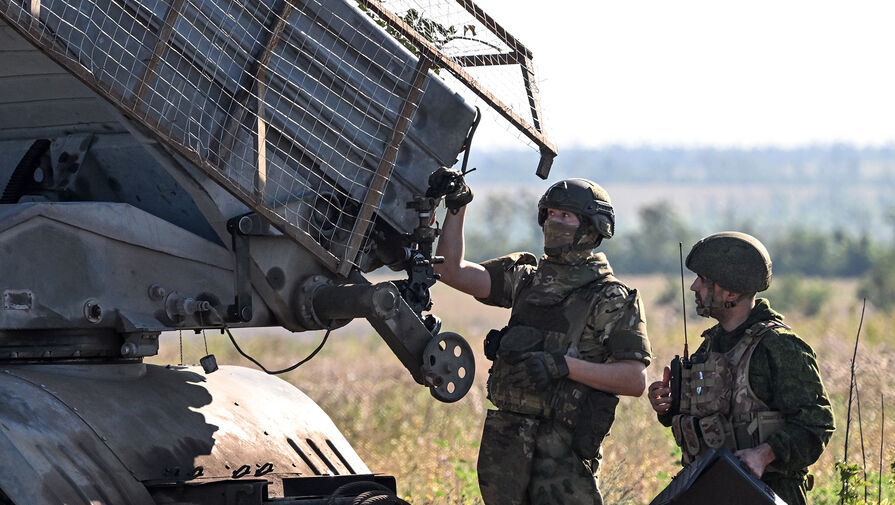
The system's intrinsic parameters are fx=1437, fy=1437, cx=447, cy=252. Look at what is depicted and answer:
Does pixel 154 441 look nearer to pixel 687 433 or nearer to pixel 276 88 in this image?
pixel 276 88

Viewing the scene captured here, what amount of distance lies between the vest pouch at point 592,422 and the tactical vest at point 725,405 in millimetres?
311

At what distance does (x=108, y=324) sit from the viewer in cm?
554

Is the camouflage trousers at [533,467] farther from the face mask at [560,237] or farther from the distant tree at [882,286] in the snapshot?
the distant tree at [882,286]

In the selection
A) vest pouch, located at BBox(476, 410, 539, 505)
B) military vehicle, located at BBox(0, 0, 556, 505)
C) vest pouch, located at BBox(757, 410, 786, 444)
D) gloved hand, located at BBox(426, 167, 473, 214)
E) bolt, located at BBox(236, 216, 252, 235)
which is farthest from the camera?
vest pouch, located at BBox(476, 410, 539, 505)

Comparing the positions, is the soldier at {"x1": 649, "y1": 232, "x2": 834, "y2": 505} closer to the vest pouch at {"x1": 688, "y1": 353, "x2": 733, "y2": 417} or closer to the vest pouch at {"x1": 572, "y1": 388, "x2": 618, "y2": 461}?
the vest pouch at {"x1": 688, "y1": 353, "x2": 733, "y2": 417}

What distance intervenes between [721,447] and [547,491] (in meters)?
0.97

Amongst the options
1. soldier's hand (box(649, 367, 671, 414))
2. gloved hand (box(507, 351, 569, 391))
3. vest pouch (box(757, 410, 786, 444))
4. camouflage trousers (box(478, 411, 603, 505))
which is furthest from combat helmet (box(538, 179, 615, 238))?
vest pouch (box(757, 410, 786, 444))

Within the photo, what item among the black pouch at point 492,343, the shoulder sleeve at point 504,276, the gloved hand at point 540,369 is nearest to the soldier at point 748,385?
the gloved hand at point 540,369

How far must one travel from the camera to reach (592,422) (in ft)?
19.6

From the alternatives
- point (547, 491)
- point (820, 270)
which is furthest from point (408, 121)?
point (820, 270)

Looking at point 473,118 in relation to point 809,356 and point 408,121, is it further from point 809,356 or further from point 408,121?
point 809,356

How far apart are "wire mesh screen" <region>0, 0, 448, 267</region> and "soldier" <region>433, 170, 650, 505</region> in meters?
0.40

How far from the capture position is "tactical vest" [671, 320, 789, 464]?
558cm

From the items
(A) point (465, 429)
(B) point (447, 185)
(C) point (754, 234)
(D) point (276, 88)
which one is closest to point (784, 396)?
(B) point (447, 185)
